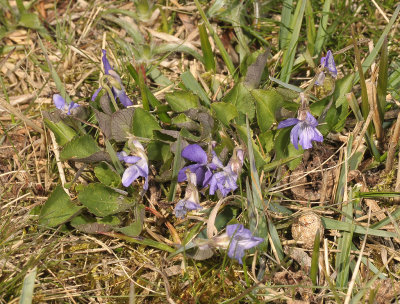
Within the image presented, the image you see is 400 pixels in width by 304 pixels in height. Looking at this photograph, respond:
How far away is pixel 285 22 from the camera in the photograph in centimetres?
223

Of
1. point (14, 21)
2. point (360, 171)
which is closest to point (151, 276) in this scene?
point (360, 171)

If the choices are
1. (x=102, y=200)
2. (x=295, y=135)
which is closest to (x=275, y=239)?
(x=295, y=135)

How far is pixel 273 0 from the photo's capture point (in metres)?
2.38

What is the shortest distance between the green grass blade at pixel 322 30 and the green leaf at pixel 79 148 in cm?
103

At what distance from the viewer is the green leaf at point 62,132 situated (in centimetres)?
193

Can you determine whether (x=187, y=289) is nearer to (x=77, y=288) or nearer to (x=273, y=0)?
(x=77, y=288)

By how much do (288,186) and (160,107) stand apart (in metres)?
0.56

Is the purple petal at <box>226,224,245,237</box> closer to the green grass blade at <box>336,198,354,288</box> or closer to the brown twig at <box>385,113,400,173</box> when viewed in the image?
the green grass blade at <box>336,198,354,288</box>

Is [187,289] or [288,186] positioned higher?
[288,186]

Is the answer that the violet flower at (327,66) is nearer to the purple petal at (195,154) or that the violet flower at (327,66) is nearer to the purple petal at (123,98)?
the purple petal at (195,154)

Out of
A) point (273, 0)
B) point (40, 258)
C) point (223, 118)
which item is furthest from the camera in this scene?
point (273, 0)

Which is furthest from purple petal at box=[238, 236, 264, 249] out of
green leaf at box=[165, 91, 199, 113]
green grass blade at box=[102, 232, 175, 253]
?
green leaf at box=[165, 91, 199, 113]

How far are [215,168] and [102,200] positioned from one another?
0.40 meters

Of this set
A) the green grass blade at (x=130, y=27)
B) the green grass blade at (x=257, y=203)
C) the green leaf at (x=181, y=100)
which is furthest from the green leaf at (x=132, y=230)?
the green grass blade at (x=130, y=27)
